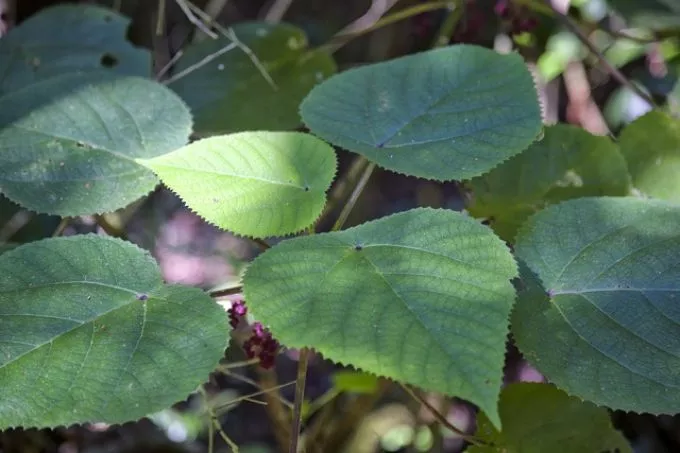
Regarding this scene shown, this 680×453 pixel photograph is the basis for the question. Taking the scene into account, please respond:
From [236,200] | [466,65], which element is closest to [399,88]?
[466,65]

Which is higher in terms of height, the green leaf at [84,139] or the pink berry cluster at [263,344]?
the green leaf at [84,139]

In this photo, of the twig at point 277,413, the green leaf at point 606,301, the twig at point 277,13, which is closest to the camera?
the green leaf at point 606,301

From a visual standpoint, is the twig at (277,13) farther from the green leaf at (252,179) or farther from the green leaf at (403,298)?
the green leaf at (403,298)

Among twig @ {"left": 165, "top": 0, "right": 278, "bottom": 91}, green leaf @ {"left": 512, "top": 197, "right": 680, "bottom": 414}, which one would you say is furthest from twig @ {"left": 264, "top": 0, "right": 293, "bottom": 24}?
green leaf @ {"left": 512, "top": 197, "right": 680, "bottom": 414}

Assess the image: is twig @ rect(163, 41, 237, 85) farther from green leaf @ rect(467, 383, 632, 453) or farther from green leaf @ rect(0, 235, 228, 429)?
green leaf @ rect(467, 383, 632, 453)

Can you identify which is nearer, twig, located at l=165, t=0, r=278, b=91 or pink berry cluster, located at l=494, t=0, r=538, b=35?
twig, located at l=165, t=0, r=278, b=91

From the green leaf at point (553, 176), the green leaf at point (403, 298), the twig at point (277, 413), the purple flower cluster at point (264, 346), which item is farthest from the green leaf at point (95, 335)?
the twig at point (277, 413)

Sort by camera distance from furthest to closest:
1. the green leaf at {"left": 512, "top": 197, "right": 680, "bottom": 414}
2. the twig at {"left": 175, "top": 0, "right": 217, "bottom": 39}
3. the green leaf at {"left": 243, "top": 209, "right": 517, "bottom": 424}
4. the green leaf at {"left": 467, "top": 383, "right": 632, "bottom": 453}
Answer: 1. the twig at {"left": 175, "top": 0, "right": 217, "bottom": 39}
2. the green leaf at {"left": 467, "top": 383, "right": 632, "bottom": 453}
3. the green leaf at {"left": 512, "top": 197, "right": 680, "bottom": 414}
4. the green leaf at {"left": 243, "top": 209, "right": 517, "bottom": 424}

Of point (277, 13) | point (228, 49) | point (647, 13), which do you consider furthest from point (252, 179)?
point (277, 13)
